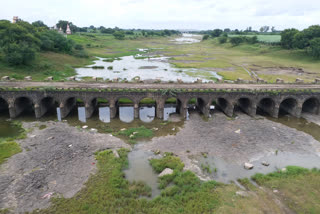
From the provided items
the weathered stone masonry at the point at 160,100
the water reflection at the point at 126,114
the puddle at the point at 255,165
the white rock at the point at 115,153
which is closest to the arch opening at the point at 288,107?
the weathered stone masonry at the point at 160,100

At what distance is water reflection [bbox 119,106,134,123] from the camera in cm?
4583

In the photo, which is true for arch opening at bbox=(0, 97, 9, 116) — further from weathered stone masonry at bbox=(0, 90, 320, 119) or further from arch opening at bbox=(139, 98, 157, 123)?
arch opening at bbox=(139, 98, 157, 123)

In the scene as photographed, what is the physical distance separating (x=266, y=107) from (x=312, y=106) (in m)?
10.9

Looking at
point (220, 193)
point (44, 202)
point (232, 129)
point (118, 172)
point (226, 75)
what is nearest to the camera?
point (44, 202)

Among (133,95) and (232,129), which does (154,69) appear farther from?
(232,129)

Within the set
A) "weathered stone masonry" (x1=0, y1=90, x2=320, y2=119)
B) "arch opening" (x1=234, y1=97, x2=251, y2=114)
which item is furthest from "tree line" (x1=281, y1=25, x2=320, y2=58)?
"arch opening" (x1=234, y1=97, x2=251, y2=114)

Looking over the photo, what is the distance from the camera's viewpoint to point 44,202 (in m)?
22.8

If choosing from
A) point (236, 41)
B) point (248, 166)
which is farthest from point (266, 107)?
point (236, 41)

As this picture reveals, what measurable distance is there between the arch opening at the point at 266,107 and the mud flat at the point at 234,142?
5420mm

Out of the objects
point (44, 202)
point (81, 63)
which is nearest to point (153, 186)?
point (44, 202)

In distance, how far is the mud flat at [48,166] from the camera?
23609 millimetres

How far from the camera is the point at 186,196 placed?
79.9 feet

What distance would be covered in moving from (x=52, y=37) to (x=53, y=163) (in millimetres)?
89364

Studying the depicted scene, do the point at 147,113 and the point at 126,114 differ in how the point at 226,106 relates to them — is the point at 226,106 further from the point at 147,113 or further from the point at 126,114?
the point at 126,114
